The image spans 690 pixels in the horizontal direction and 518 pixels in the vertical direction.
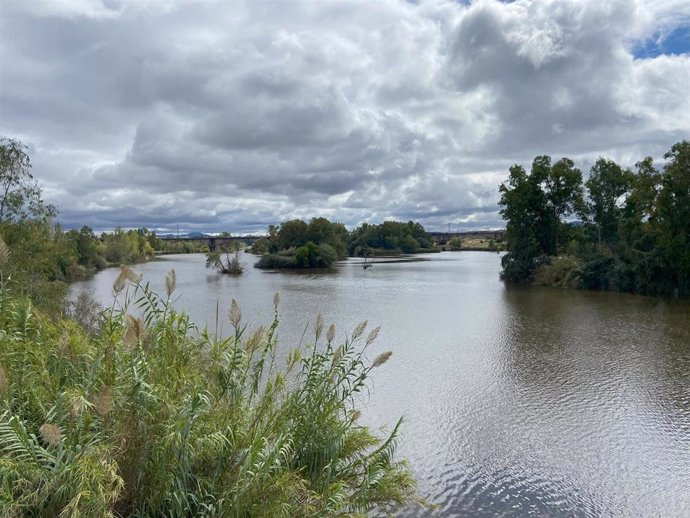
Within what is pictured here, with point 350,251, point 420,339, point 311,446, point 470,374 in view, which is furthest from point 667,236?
point 350,251

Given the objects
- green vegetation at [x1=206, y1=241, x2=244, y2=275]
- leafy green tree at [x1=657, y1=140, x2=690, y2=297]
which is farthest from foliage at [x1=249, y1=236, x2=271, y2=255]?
leafy green tree at [x1=657, y1=140, x2=690, y2=297]

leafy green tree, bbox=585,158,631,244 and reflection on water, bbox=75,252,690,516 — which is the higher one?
leafy green tree, bbox=585,158,631,244

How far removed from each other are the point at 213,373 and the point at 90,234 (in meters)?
60.5

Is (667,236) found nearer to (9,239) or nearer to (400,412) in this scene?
(400,412)

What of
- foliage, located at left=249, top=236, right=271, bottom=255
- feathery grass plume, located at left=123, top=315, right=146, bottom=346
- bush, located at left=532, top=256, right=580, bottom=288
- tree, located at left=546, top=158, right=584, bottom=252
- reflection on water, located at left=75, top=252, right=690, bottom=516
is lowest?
reflection on water, located at left=75, top=252, right=690, bottom=516

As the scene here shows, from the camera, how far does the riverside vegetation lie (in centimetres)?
316

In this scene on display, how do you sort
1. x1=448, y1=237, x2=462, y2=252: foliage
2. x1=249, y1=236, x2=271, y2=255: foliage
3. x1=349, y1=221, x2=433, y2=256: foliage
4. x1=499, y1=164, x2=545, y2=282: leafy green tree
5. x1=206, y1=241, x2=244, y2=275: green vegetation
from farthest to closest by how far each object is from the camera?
1. x1=448, y1=237, x2=462, y2=252: foliage
2. x1=349, y1=221, x2=433, y2=256: foliage
3. x1=249, y1=236, x2=271, y2=255: foliage
4. x1=206, y1=241, x2=244, y2=275: green vegetation
5. x1=499, y1=164, x2=545, y2=282: leafy green tree

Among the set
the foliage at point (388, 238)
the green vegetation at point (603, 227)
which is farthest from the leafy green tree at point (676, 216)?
the foliage at point (388, 238)

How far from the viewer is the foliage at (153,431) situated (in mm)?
3152

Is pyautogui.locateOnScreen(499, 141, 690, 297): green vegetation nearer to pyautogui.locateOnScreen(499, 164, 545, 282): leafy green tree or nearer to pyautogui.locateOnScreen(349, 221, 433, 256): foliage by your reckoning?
pyautogui.locateOnScreen(499, 164, 545, 282): leafy green tree

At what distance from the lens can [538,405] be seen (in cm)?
960

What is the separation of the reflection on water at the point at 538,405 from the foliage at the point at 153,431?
6.28 ft

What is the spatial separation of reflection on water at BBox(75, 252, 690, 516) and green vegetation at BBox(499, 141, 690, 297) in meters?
6.81

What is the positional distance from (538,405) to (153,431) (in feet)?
26.2
